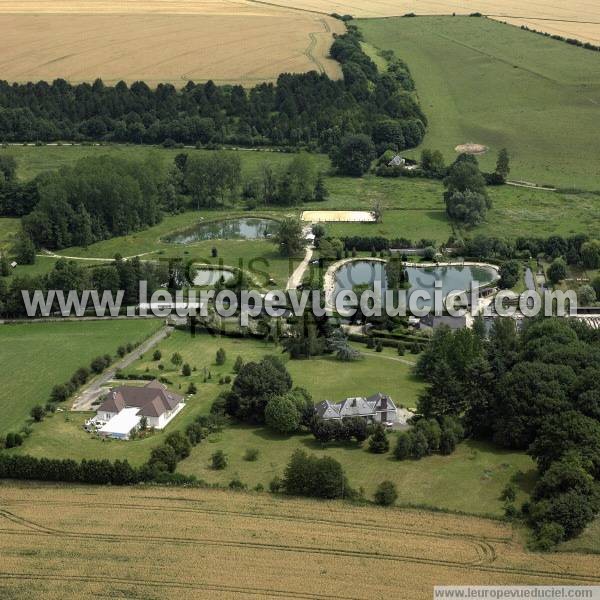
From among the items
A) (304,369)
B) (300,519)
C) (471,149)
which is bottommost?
(304,369)

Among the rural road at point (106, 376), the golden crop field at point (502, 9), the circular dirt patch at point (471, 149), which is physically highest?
the golden crop field at point (502, 9)

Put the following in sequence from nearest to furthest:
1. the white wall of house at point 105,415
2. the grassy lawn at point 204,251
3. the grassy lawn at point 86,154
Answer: the white wall of house at point 105,415 < the grassy lawn at point 204,251 < the grassy lawn at point 86,154

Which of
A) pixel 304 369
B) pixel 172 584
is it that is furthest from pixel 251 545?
pixel 304 369

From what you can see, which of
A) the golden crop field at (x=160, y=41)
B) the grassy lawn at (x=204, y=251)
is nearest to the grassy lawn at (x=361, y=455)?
the grassy lawn at (x=204, y=251)

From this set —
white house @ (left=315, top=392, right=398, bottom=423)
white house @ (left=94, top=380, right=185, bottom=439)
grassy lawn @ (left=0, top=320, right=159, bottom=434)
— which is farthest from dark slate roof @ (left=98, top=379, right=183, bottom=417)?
white house @ (left=315, top=392, right=398, bottom=423)

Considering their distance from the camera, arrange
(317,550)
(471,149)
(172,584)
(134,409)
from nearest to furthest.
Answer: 1. (172,584)
2. (317,550)
3. (134,409)
4. (471,149)

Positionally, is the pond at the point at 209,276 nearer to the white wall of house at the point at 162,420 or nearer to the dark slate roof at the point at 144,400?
the dark slate roof at the point at 144,400

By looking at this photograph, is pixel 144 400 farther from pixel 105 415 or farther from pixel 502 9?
pixel 502 9

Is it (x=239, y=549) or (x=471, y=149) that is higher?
(x=471, y=149)
